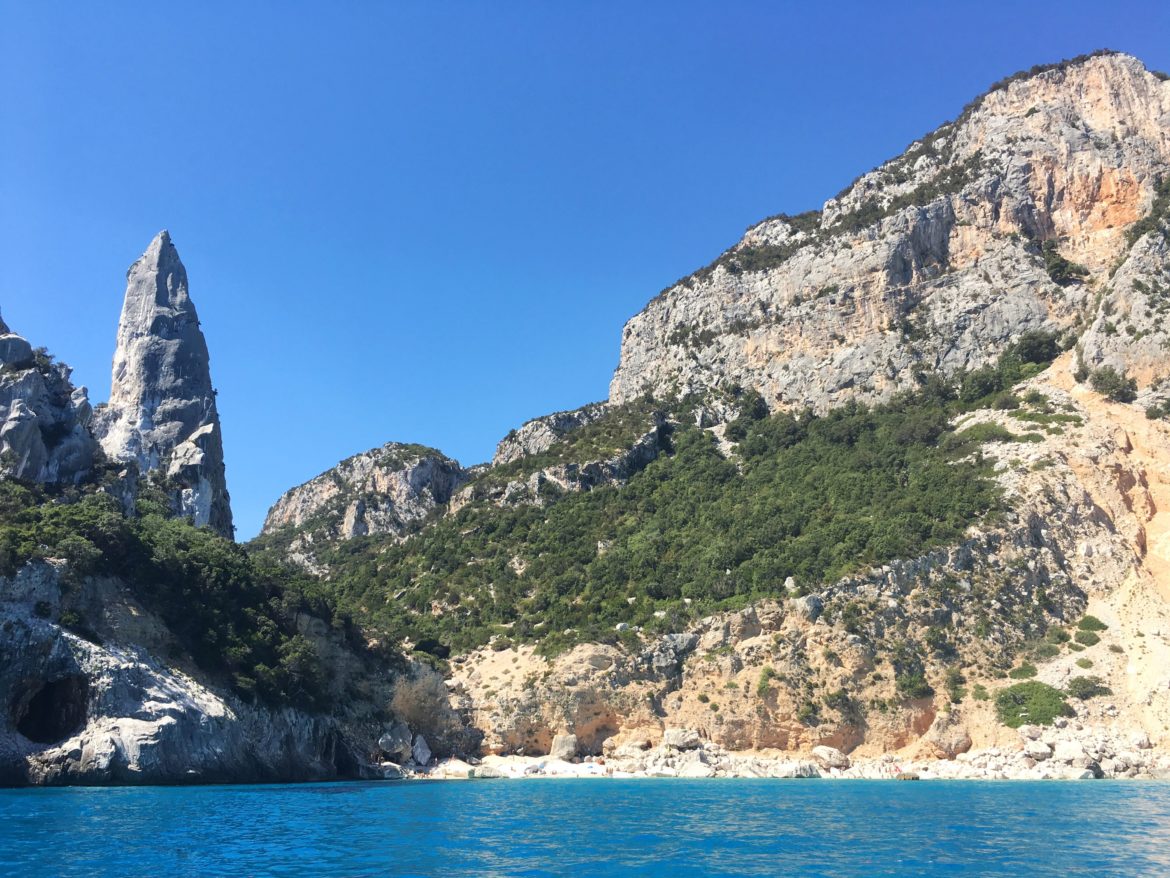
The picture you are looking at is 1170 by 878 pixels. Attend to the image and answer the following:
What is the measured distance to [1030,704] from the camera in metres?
52.2

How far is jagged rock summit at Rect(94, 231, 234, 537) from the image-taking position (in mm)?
85000

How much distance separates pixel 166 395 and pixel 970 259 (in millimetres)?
85921

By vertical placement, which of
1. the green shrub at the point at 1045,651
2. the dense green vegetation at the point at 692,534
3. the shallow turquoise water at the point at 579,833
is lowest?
the shallow turquoise water at the point at 579,833

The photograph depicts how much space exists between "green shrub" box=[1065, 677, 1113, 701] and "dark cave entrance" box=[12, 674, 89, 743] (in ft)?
175

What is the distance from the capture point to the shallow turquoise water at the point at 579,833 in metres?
19.8

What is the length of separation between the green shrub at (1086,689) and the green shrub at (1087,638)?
13.7 ft

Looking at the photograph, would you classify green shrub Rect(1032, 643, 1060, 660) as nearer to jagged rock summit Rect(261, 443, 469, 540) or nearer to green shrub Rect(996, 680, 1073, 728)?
green shrub Rect(996, 680, 1073, 728)

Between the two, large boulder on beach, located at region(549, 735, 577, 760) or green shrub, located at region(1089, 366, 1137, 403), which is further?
green shrub, located at region(1089, 366, 1137, 403)

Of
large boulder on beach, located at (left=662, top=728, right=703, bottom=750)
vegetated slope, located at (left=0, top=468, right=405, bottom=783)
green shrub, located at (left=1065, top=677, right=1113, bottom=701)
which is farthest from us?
large boulder on beach, located at (left=662, top=728, right=703, bottom=750)

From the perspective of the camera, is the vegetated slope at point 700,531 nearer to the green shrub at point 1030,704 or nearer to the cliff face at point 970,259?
the cliff face at point 970,259

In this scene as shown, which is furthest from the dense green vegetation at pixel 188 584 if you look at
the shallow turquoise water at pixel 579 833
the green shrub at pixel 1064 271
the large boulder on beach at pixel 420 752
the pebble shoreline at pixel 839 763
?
the green shrub at pixel 1064 271

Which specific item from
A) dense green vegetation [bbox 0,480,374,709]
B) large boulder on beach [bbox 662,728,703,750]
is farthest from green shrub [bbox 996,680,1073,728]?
dense green vegetation [bbox 0,480,374,709]

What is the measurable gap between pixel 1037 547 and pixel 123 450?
8274 centimetres

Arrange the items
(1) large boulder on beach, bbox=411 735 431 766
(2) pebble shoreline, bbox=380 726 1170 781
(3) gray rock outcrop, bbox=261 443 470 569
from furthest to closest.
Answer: (3) gray rock outcrop, bbox=261 443 470 569 < (1) large boulder on beach, bbox=411 735 431 766 < (2) pebble shoreline, bbox=380 726 1170 781
